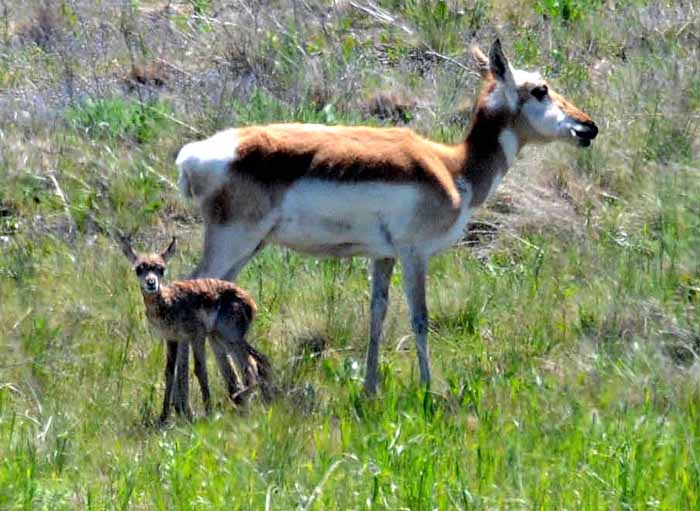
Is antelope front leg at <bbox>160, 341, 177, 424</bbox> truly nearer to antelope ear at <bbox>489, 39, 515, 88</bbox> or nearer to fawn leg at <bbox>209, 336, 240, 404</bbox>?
fawn leg at <bbox>209, 336, 240, 404</bbox>

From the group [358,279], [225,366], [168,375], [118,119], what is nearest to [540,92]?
[358,279]

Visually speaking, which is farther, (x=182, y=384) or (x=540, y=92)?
(x=540, y=92)

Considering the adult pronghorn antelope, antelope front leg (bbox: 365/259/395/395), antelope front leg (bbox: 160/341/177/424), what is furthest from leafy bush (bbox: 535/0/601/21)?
antelope front leg (bbox: 160/341/177/424)

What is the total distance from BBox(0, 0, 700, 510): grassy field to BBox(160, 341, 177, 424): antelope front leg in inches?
3.1

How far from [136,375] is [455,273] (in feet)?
8.20

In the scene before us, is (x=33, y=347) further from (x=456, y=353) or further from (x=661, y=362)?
(x=661, y=362)

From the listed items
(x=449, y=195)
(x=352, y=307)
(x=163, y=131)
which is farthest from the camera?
(x=163, y=131)

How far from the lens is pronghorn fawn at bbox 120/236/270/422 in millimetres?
8625

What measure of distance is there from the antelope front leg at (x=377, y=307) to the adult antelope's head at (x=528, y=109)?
1.12 meters

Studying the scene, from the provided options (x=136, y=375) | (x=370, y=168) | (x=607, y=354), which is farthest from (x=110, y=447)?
(x=607, y=354)

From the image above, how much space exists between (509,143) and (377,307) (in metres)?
1.29

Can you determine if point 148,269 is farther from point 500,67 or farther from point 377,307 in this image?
point 500,67

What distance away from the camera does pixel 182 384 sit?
8.66 meters

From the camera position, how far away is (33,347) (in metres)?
9.50
